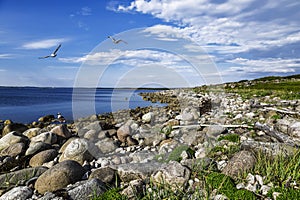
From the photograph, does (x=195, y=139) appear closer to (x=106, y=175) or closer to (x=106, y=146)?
(x=106, y=146)

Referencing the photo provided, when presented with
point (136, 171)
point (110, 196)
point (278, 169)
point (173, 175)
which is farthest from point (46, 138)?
point (278, 169)

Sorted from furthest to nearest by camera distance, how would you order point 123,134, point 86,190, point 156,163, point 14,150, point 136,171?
point 123,134 < point 14,150 < point 156,163 < point 136,171 < point 86,190

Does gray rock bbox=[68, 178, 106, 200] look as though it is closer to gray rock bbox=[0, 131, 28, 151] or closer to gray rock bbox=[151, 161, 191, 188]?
gray rock bbox=[151, 161, 191, 188]

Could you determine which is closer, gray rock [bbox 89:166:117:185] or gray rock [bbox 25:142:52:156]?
gray rock [bbox 89:166:117:185]

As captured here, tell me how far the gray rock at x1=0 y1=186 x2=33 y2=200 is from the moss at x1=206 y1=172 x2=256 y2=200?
11.6ft

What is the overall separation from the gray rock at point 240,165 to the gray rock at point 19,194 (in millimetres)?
3952

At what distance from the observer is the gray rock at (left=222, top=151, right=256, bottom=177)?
4566mm

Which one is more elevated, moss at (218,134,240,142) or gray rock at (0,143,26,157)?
moss at (218,134,240,142)

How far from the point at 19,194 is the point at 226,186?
13.0 feet

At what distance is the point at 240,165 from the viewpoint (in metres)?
4.65

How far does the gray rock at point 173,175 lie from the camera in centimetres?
453

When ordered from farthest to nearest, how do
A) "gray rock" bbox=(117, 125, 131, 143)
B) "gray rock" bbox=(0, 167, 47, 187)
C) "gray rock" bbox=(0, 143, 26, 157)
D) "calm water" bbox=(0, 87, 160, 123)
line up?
"calm water" bbox=(0, 87, 160, 123) < "gray rock" bbox=(117, 125, 131, 143) < "gray rock" bbox=(0, 143, 26, 157) < "gray rock" bbox=(0, 167, 47, 187)

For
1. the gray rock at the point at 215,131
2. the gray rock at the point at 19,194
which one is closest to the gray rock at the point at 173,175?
the gray rock at the point at 19,194

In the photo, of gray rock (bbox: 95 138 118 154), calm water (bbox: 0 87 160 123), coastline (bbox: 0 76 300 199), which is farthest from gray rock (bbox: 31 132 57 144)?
calm water (bbox: 0 87 160 123)
